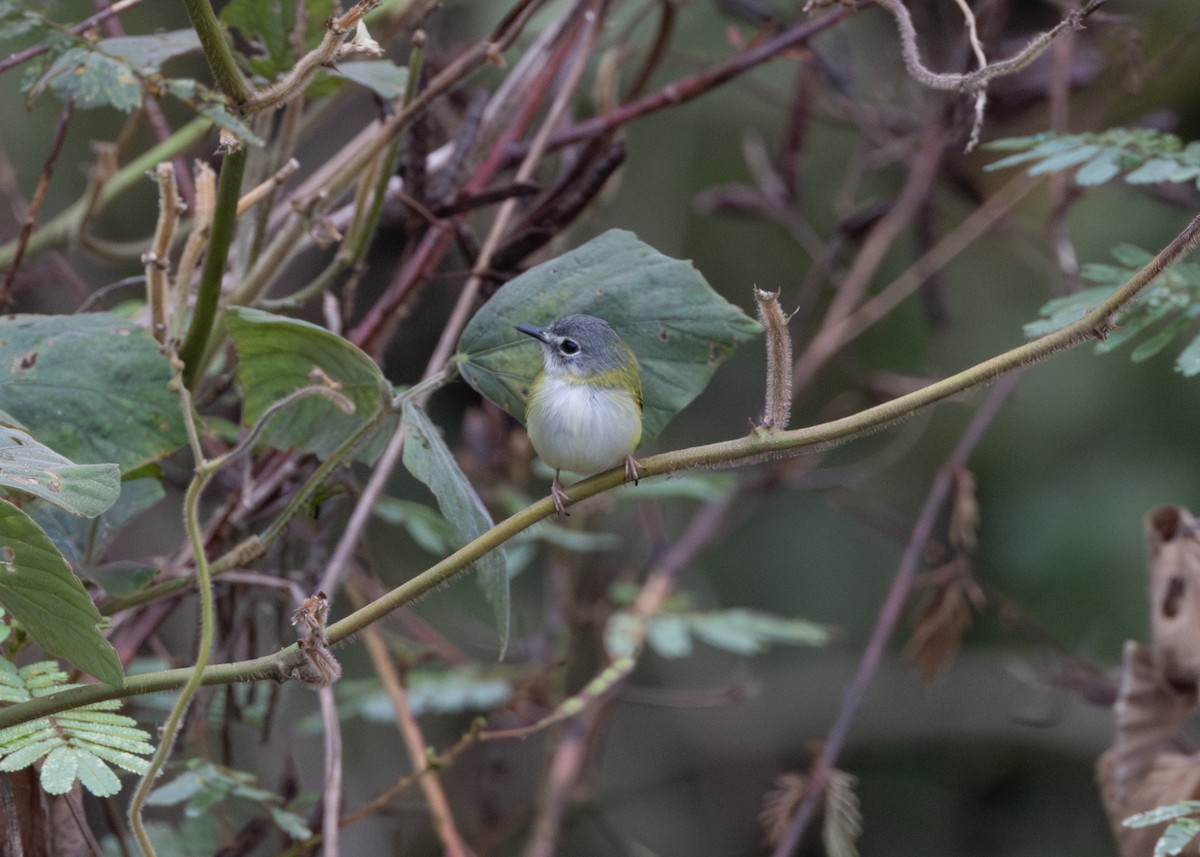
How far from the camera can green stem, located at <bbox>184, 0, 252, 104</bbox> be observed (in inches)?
43.8

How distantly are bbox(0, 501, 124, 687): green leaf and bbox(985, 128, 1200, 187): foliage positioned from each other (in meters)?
1.29

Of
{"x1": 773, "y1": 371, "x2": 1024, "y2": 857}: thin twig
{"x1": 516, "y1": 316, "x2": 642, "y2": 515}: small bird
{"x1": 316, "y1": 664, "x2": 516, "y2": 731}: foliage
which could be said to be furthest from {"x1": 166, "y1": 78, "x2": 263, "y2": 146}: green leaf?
{"x1": 316, "y1": 664, "x2": 516, "y2": 731}: foliage

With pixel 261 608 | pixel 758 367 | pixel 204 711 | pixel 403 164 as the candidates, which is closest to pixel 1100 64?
pixel 758 367

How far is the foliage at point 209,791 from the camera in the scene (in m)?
1.60

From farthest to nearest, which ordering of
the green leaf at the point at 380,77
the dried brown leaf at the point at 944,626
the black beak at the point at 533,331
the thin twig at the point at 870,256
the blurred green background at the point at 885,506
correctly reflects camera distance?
the blurred green background at the point at 885,506 → the thin twig at the point at 870,256 → the dried brown leaf at the point at 944,626 → the green leaf at the point at 380,77 → the black beak at the point at 533,331

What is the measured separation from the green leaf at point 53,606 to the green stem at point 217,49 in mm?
484

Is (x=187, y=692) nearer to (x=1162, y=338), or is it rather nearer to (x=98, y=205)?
(x=98, y=205)

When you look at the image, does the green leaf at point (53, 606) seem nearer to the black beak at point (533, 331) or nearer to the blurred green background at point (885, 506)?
the black beak at point (533, 331)

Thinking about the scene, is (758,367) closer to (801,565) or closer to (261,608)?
(801,565)

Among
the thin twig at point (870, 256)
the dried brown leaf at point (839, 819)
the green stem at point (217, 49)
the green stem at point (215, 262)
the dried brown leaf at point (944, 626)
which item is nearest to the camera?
the green stem at point (217, 49)

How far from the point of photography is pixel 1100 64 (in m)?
2.96

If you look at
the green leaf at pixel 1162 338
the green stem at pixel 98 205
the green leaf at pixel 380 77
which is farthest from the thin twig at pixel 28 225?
the green leaf at pixel 1162 338

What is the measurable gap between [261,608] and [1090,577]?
9.53 feet

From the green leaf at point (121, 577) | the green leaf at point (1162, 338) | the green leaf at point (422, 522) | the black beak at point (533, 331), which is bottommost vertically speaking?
the green leaf at point (121, 577)
